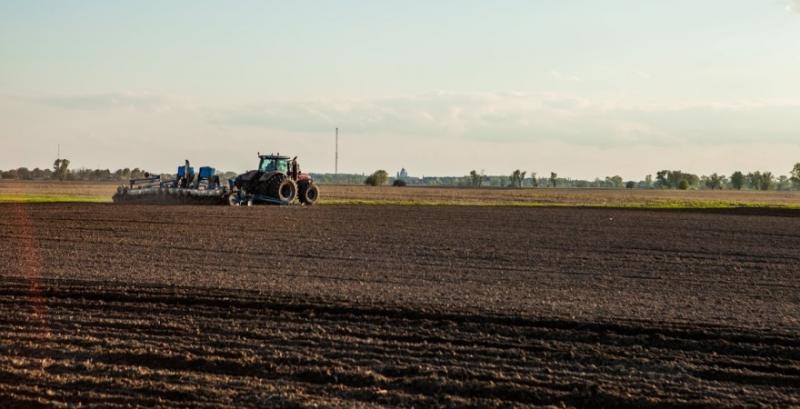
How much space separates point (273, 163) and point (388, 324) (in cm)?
2804

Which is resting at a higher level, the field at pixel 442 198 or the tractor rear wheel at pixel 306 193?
the tractor rear wheel at pixel 306 193

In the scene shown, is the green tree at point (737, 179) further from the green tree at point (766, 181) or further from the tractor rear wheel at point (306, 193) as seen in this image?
the tractor rear wheel at point (306, 193)

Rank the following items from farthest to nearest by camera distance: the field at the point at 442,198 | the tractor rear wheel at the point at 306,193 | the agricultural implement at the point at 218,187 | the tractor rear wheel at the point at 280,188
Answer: the field at the point at 442,198 → the tractor rear wheel at the point at 306,193 → the tractor rear wheel at the point at 280,188 → the agricultural implement at the point at 218,187

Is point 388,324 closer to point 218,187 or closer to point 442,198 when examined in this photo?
point 218,187

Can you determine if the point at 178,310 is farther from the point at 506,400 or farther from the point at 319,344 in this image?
the point at 506,400

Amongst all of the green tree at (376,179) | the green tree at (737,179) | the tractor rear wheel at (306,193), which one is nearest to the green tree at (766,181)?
the green tree at (737,179)

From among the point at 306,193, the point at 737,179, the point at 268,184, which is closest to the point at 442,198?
the point at 306,193

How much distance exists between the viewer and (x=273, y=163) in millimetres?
38188

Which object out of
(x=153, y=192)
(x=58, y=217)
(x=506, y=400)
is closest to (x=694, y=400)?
(x=506, y=400)

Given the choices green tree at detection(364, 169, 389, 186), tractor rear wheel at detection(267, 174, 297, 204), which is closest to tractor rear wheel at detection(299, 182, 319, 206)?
tractor rear wheel at detection(267, 174, 297, 204)

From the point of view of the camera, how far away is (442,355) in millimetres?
9211

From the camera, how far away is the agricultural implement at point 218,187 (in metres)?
35.9

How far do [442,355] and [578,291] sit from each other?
18.3 feet

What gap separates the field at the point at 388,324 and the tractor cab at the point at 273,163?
52.8 ft
